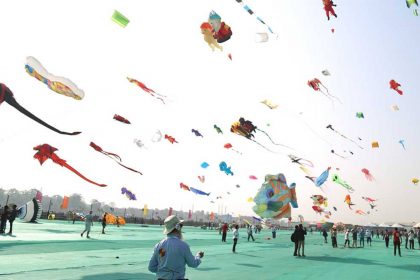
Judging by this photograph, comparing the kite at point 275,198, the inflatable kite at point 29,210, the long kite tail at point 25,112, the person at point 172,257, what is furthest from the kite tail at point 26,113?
the inflatable kite at point 29,210

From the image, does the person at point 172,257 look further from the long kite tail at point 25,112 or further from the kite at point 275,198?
the kite at point 275,198

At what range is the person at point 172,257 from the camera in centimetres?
447

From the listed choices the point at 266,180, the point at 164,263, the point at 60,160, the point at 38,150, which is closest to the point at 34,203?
the point at 266,180

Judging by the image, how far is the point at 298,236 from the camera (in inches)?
787

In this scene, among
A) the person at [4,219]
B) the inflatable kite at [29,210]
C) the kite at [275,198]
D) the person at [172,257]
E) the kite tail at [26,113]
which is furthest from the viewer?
the inflatable kite at [29,210]

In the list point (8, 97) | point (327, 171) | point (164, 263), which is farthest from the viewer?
point (327, 171)

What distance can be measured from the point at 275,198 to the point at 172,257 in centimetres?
2607

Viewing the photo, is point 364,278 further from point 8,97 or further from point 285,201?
point 285,201

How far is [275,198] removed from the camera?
2969 centimetres

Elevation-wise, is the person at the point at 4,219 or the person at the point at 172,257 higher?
the person at the point at 172,257

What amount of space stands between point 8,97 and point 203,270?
7.66m

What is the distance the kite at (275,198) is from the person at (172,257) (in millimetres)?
25546

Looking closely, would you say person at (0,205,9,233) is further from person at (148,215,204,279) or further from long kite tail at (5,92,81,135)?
person at (148,215,204,279)

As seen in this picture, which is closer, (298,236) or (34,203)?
(298,236)
